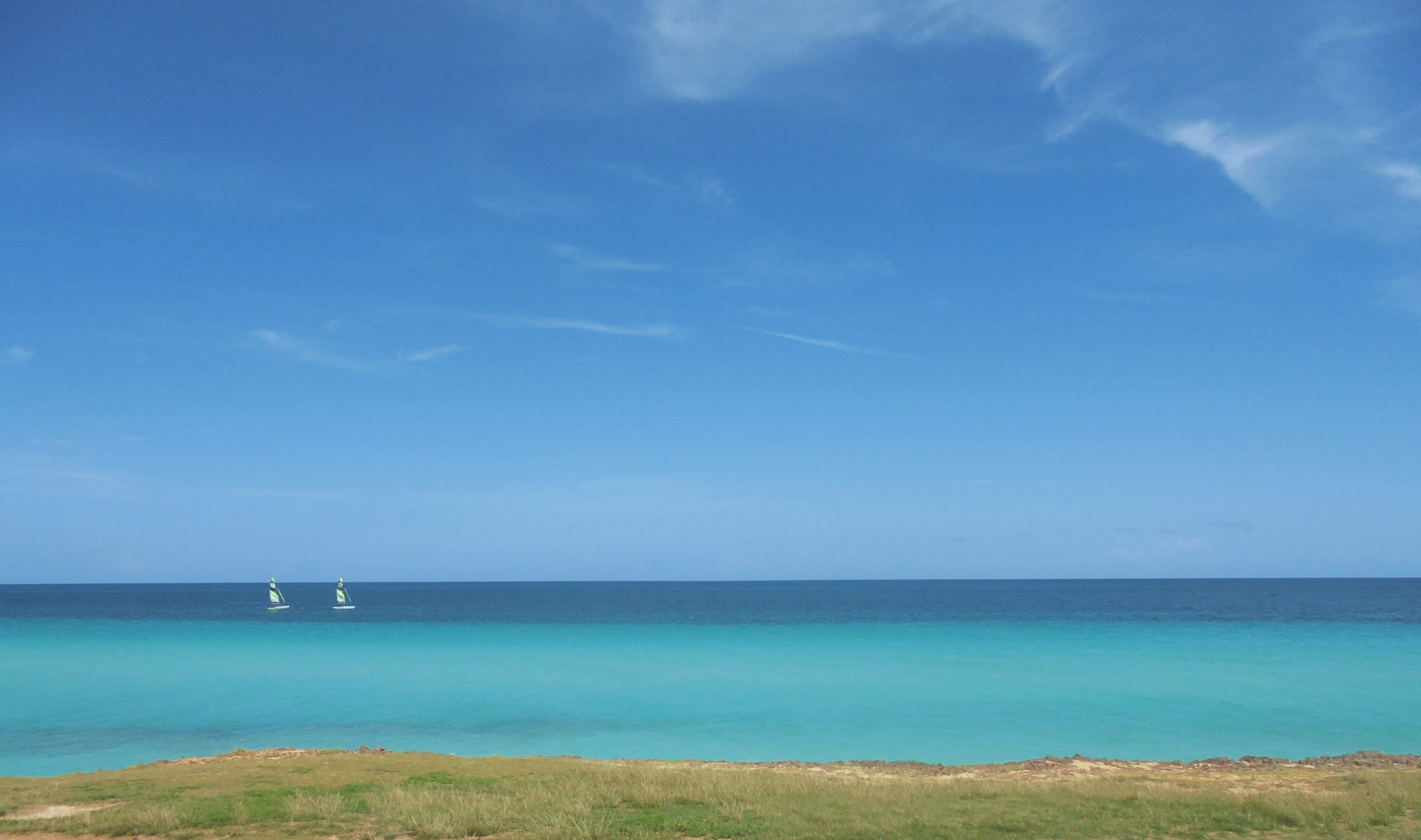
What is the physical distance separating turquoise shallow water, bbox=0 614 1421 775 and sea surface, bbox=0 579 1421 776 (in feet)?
0.46

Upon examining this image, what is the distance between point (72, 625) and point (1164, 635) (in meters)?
76.1

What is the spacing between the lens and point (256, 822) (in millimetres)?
10141

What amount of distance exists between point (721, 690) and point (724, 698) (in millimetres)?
1457

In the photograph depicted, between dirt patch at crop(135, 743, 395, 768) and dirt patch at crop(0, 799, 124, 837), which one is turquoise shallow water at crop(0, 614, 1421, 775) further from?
dirt patch at crop(0, 799, 124, 837)

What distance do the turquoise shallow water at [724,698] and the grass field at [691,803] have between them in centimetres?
593

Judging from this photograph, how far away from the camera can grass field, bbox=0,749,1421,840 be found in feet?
30.6

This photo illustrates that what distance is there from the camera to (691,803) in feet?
36.3

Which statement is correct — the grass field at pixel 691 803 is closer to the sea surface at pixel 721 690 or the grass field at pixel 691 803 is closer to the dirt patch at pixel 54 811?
the dirt patch at pixel 54 811

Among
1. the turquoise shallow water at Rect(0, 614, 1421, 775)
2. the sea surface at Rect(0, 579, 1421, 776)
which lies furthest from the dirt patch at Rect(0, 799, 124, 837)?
the turquoise shallow water at Rect(0, 614, 1421, 775)

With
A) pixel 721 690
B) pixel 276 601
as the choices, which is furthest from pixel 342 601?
pixel 721 690

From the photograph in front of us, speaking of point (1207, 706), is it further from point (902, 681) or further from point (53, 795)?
point (53, 795)

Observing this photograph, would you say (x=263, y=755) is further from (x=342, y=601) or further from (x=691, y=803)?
(x=342, y=601)

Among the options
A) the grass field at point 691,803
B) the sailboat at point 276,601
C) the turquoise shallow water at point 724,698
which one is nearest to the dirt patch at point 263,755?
the grass field at point 691,803

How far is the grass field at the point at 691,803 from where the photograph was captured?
9.32 m
